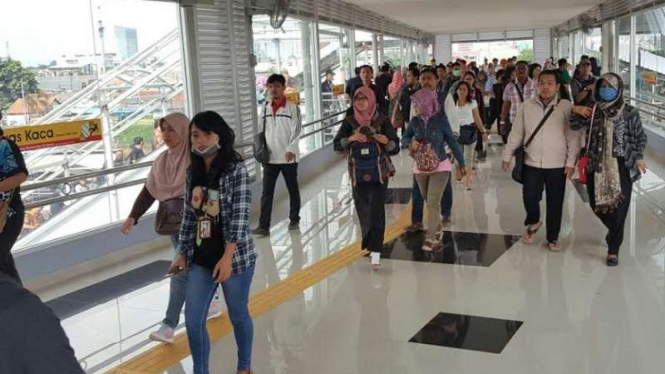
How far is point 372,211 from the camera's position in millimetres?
5379

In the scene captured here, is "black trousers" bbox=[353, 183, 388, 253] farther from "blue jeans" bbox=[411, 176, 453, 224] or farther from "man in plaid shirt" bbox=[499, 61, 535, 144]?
"man in plaid shirt" bbox=[499, 61, 535, 144]

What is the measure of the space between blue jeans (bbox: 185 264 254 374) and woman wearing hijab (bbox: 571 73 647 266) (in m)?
3.15

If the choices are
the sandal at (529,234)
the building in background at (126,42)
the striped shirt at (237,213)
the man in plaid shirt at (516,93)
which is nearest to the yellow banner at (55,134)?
the building in background at (126,42)

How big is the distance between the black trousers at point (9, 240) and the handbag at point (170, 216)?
0.75 metres

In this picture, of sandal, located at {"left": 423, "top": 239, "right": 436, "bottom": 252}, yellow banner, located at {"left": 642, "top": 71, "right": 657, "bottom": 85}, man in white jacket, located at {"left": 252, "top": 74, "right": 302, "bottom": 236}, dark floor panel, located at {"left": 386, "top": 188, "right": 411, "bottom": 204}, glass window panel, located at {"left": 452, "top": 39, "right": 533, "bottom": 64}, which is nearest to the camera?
sandal, located at {"left": 423, "top": 239, "right": 436, "bottom": 252}

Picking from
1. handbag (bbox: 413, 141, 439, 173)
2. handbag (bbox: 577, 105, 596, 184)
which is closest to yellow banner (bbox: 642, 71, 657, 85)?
handbag (bbox: 577, 105, 596, 184)

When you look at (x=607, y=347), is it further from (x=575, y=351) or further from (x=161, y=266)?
(x=161, y=266)

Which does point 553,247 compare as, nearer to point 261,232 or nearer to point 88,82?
point 261,232

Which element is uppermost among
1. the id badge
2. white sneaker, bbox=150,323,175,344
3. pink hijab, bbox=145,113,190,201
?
pink hijab, bbox=145,113,190,201

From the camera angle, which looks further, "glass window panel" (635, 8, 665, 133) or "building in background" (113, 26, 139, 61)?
"glass window panel" (635, 8, 665, 133)

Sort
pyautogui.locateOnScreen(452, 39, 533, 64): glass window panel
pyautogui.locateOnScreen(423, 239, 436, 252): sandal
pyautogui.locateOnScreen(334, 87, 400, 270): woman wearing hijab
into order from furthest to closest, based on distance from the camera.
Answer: pyautogui.locateOnScreen(452, 39, 533, 64): glass window panel, pyautogui.locateOnScreen(423, 239, 436, 252): sandal, pyautogui.locateOnScreen(334, 87, 400, 270): woman wearing hijab

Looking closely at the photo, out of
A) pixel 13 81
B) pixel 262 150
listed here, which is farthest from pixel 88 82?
pixel 262 150

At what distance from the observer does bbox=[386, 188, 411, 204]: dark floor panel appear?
27.6ft

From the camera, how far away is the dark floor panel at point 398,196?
332 inches
